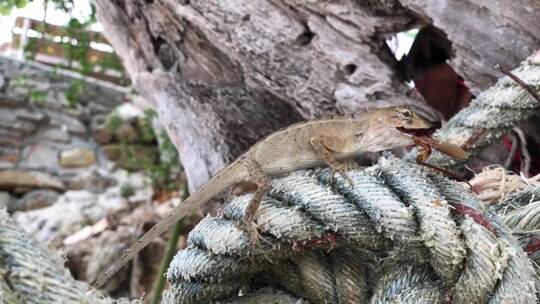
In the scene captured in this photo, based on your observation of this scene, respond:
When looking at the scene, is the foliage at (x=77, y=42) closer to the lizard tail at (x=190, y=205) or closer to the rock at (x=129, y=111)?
the rock at (x=129, y=111)

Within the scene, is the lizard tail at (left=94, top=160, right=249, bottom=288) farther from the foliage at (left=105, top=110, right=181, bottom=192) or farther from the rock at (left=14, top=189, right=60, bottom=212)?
the rock at (left=14, top=189, right=60, bottom=212)

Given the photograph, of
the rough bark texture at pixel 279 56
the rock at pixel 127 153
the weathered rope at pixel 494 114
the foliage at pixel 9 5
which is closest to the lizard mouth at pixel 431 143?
the weathered rope at pixel 494 114

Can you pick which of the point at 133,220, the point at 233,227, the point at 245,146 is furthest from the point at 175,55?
the point at 133,220

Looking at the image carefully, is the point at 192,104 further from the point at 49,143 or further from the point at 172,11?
the point at 49,143

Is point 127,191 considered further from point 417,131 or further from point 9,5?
point 417,131

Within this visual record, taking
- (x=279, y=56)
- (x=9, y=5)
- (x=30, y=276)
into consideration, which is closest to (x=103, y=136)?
(x=9, y=5)
